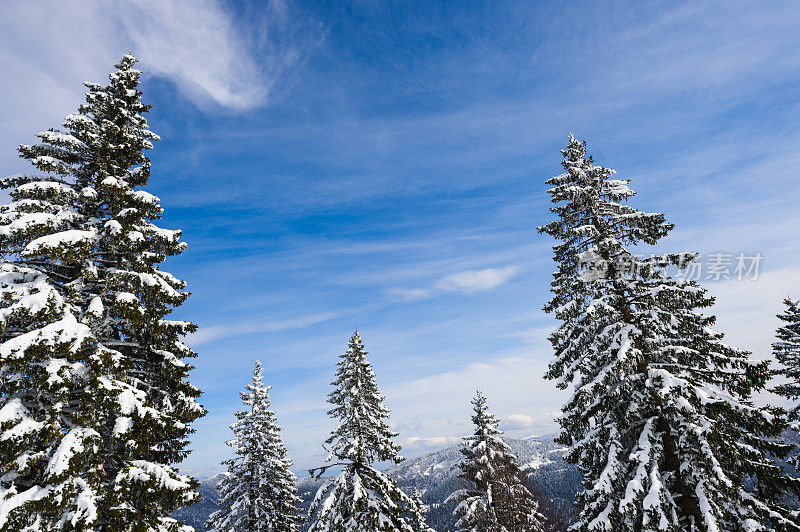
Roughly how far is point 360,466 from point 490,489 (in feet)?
34.3

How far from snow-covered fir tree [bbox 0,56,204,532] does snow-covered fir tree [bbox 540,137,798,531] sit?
11.0m

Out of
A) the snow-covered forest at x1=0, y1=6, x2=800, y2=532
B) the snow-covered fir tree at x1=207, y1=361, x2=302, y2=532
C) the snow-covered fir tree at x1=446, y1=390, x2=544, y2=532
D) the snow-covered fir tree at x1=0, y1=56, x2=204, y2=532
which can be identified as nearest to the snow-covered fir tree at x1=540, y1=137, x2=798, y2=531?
the snow-covered forest at x1=0, y1=6, x2=800, y2=532

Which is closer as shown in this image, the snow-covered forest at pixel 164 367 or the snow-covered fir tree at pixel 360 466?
the snow-covered forest at pixel 164 367

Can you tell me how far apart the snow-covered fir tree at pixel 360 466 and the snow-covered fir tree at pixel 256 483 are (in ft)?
17.4

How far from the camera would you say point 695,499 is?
10430mm

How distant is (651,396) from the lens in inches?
432

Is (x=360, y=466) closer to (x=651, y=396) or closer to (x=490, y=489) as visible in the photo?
(x=490, y=489)

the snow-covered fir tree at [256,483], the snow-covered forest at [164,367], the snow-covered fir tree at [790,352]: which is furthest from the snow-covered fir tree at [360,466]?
the snow-covered fir tree at [790,352]

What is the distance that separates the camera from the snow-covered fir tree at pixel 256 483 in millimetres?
22453

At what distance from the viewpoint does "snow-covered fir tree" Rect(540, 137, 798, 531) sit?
995cm

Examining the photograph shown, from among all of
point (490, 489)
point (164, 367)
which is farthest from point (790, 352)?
point (164, 367)

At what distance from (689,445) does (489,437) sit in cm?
1759

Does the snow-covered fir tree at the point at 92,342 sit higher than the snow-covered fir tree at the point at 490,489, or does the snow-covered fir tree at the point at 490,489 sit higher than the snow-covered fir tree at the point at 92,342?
the snow-covered fir tree at the point at 92,342

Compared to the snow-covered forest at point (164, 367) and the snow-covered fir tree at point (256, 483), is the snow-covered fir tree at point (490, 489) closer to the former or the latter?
the snow-covered fir tree at point (256, 483)
